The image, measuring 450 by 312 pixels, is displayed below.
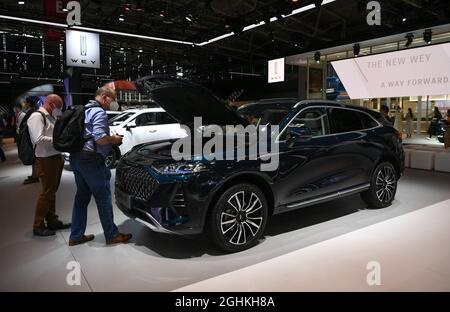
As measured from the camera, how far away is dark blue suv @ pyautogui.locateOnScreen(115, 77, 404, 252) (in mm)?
3031

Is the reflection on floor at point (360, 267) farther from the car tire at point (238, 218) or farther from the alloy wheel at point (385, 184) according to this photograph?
the alloy wheel at point (385, 184)

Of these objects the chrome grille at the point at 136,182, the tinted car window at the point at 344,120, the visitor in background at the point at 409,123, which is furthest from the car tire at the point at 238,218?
the visitor in background at the point at 409,123

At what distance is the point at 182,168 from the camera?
307 centimetres

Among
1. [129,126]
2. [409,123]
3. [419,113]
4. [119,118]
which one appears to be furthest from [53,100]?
[419,113]

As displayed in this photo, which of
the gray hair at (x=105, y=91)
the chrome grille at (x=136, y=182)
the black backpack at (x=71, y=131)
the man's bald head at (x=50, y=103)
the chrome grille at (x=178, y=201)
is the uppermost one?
the gray hair at (x=105, y=91)

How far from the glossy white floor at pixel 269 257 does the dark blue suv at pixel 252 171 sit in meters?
0.32

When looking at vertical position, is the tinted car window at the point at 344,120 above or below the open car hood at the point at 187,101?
below

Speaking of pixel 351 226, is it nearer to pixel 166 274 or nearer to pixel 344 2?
pixel 166 274

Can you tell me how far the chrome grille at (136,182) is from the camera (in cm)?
312

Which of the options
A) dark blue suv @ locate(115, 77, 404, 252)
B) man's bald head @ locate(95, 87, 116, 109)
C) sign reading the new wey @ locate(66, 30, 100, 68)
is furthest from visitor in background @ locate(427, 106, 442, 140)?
man's bald head @ locate(95, 87, 116, 109)

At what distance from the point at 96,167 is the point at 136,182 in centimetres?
40

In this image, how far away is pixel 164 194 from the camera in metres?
3.00

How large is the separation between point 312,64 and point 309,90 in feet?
3.79

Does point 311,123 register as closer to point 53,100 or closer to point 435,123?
point 53,100
